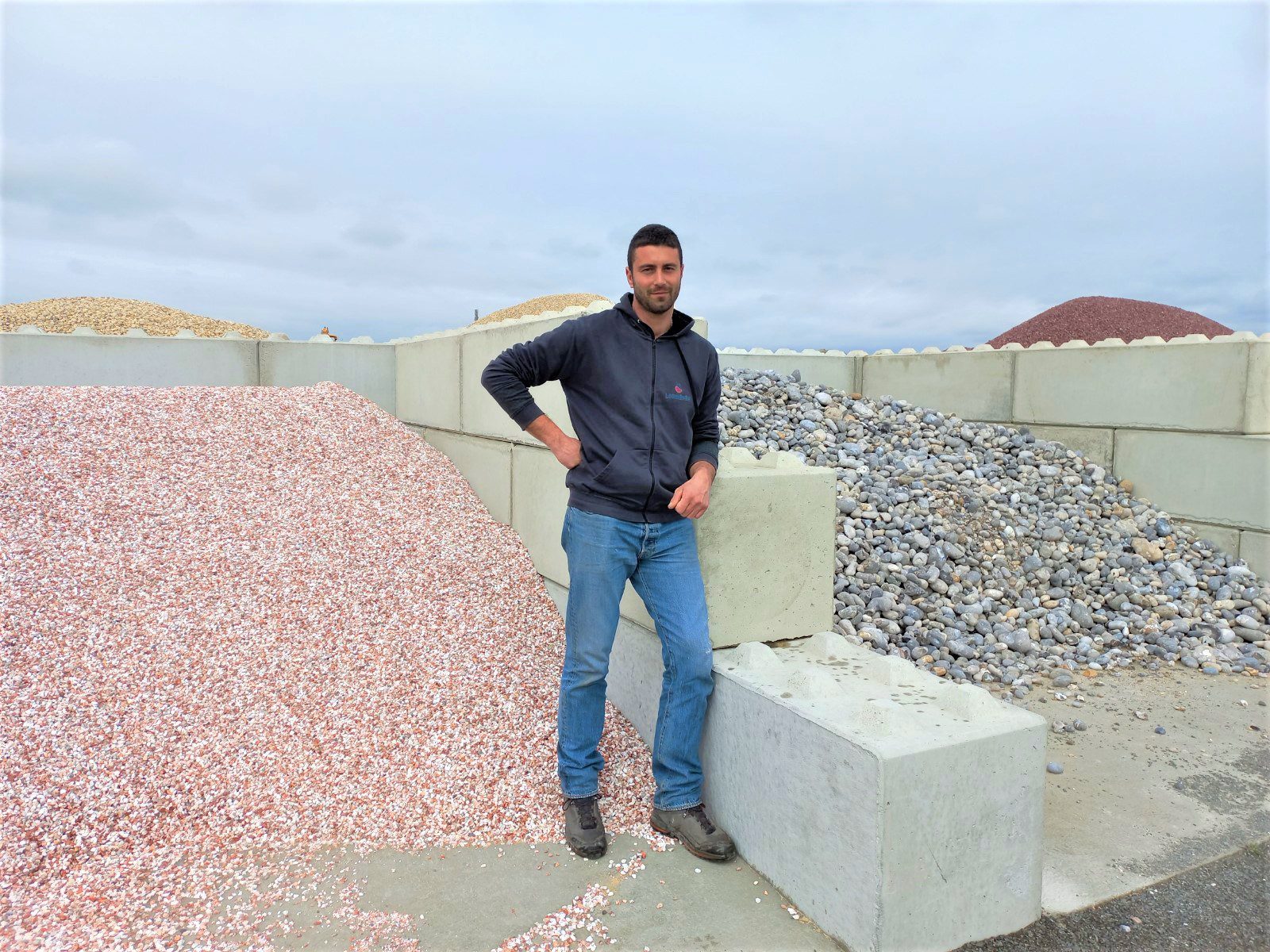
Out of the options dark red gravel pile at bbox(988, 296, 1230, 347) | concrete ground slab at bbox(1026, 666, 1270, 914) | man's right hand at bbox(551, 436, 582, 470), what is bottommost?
concrete ground slab at bbox(1026, 666, 1270, 914)

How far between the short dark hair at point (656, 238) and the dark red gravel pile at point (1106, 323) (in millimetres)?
15764

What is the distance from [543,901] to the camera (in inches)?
100

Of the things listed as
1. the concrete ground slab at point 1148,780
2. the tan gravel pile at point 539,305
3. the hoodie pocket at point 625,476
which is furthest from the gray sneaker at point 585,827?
the tan gravel pile at point 539,305

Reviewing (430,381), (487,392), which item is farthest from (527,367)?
(430,381)

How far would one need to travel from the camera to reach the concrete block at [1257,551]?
6422mm

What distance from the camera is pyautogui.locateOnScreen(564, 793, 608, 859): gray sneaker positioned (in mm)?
2779

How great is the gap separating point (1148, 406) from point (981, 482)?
6.89 ft

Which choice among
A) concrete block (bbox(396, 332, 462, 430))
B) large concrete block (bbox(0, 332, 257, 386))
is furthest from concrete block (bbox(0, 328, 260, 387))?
concrete block (bbox(396, 332, 462, 430))

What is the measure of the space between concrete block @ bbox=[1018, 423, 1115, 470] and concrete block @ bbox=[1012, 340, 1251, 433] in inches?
2.9

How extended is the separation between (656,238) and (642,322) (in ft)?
0.97

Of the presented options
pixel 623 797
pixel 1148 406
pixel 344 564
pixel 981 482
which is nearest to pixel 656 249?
pixel 623 797

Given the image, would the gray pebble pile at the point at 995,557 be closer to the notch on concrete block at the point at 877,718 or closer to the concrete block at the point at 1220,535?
the concrete block at the point at 1220,535

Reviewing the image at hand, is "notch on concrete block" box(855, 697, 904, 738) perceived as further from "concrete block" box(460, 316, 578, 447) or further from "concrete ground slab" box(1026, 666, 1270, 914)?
"concrete block" box(460, 316, 578, 447)

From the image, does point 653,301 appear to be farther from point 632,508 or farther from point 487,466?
point 487,466
